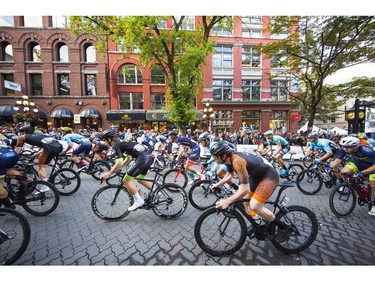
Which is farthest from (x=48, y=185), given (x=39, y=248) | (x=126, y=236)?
(x=126, y=236)

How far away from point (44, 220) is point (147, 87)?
19390mm

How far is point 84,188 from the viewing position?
565 centimetres

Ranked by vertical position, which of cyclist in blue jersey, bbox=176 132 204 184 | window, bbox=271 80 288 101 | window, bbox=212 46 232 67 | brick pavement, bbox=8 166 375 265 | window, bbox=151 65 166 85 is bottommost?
brick pavement, bbox=8 166 375 265

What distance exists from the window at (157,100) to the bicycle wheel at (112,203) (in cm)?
1881

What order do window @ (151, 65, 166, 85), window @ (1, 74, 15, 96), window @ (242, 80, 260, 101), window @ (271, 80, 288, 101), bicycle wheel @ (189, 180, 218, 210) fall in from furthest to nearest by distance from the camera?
1. window @ (271, 80, 288, 101)
2. window @ (242, 80, 260, 101)
3. window @ (151, 65, 166, 85)
4. window @ (1, 74, 15, 96)
5. bicycle wheel @ (189, 180, 218, 210)

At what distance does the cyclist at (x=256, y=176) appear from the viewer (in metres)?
2.49

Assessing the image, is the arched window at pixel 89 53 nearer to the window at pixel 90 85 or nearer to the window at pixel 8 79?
the window at pixel 90 85

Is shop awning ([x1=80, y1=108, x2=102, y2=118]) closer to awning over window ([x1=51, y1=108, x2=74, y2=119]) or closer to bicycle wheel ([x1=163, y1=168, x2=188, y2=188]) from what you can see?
awning over window ([x1=51, y1=108, x2=74, y2=119])

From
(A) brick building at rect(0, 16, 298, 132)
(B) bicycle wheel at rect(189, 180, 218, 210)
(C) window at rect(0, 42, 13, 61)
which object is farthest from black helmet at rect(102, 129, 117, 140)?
(C) window at rect(0, 42, 13, 61)

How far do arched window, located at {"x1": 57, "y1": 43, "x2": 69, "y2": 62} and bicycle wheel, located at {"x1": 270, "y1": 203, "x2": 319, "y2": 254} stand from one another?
2655 cm

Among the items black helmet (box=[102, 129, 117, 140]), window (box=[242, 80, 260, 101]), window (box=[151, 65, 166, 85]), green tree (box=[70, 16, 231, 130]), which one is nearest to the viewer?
black helmet (box=[102, 129, 117, 140])

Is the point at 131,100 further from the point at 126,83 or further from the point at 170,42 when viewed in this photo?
the point at 170,42

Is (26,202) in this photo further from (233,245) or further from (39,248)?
(233,245)

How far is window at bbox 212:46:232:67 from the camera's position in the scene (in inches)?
851
